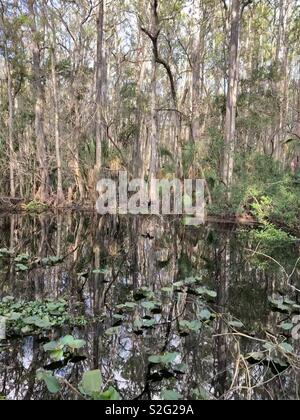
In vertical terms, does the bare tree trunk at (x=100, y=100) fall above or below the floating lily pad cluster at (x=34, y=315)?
above

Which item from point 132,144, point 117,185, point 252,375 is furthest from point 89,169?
point 252,375

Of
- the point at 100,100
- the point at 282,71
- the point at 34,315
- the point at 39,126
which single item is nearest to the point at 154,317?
the point at 34,315

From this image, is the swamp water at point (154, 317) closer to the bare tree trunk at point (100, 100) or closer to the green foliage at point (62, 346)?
the green foliage at point (62, 346)

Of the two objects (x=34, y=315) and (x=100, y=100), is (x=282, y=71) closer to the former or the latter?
(x=100, y=100)

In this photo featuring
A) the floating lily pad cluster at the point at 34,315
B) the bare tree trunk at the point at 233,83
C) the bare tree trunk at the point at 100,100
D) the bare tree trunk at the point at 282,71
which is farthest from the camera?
the bare tree trunk at the point at 282,71

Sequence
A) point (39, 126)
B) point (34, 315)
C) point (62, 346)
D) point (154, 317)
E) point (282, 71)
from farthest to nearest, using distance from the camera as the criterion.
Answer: point (282, 71)
point (39, 126)
point (154, 317)
point (34, 315)
point (62, 346)

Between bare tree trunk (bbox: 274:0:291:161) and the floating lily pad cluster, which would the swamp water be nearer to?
the floating lily pad cluster

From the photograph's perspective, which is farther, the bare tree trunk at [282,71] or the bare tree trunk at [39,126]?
the bare tree trunk at [282,71]

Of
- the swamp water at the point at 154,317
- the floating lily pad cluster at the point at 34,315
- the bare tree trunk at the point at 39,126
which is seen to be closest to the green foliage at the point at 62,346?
the swamp water at the point at 154,317

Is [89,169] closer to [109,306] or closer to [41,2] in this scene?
[41,2]

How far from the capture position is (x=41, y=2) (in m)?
14.4

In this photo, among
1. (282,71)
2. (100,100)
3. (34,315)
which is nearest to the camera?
(34,315)

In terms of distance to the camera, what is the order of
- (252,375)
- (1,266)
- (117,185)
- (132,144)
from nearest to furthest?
1. (252,375)
2. (1,266)
3. (117,185)
4. (132,144)
